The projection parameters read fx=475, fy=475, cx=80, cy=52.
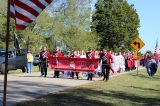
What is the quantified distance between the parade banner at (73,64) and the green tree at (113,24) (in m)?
65.2

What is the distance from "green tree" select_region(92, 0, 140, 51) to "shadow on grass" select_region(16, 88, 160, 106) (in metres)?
75.9

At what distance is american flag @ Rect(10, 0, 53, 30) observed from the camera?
9.00 metres

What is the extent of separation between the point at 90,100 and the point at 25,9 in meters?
7.25

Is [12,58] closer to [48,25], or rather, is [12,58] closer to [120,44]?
[48,25]

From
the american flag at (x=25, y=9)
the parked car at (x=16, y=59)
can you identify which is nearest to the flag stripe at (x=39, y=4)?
the american flag at (x=25, y=9)

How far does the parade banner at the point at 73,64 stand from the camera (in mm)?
27578

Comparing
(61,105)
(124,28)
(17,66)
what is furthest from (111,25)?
(61,105)

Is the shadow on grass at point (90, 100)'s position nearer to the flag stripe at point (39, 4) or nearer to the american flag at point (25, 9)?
the american flag at point (25, 9)

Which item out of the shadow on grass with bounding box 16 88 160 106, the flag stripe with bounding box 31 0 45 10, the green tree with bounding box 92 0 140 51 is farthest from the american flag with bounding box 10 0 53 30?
the green tree with bounding box 92 0 140 51

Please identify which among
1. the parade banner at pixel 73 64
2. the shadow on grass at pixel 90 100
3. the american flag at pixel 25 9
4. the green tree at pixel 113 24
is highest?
the green tree at pixel 113 24

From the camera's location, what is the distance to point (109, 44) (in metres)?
94.9

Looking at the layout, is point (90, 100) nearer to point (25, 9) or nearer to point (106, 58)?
point (25, 9)

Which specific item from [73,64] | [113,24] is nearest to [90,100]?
[73,64]

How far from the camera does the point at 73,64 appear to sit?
28.2 m
